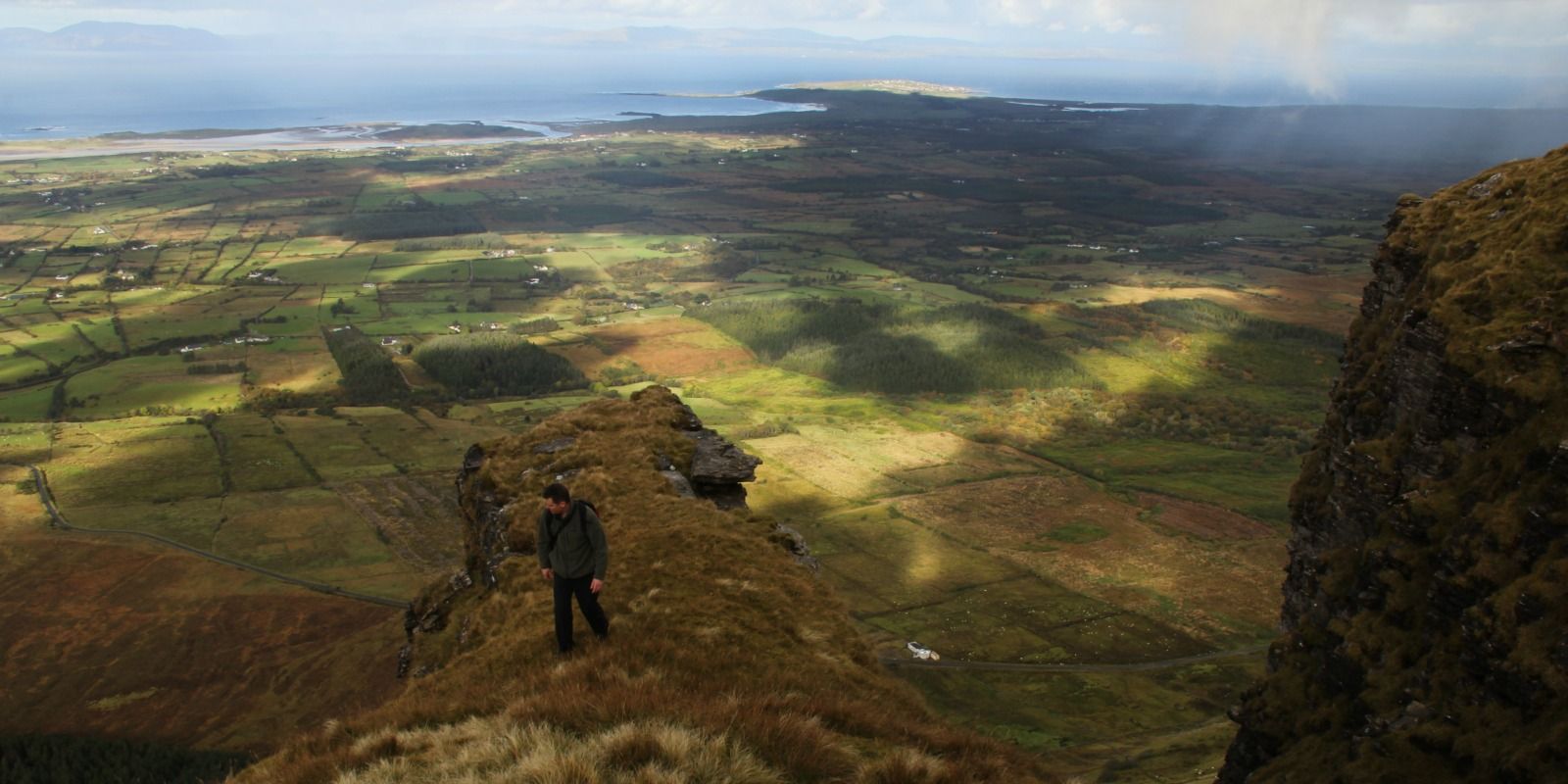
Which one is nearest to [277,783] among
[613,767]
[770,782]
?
[613,767]

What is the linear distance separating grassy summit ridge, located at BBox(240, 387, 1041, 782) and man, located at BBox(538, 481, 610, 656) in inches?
49.5

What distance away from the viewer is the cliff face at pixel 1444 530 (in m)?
22.7

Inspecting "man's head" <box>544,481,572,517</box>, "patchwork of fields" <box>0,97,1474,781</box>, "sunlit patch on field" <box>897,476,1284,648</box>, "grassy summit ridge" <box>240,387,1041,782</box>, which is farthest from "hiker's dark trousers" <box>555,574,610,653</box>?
"sunlit patch on field" <box>897,476,1284,648</box>

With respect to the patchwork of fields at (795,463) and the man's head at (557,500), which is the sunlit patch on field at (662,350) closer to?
the patchwork of fields at (795,463)

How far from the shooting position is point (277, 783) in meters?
15.1

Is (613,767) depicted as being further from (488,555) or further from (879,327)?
(879,327)

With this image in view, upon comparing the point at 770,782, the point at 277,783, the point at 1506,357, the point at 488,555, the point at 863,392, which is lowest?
the point at 863,392

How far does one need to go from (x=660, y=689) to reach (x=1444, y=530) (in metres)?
23.0

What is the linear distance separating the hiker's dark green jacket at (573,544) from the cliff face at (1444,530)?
19.9 metres

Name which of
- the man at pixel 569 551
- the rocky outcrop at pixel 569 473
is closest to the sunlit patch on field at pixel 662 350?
the rocky outcrop at pixel 569 473

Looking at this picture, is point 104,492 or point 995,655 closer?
point 995,655

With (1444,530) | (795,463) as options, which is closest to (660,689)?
(1444,530)

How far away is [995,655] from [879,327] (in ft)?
386

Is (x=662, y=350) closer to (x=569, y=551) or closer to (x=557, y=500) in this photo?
(x=569, y=551)
